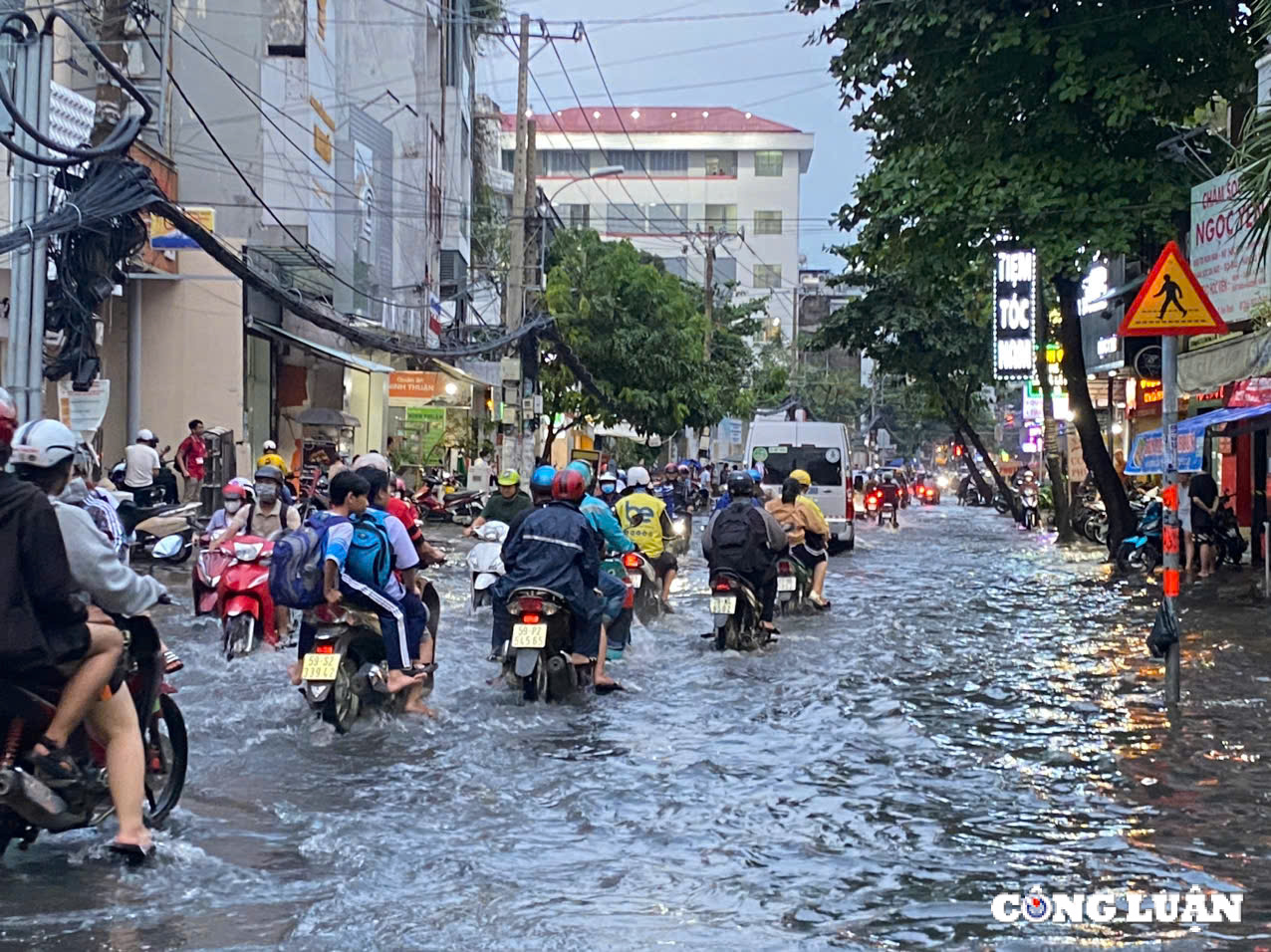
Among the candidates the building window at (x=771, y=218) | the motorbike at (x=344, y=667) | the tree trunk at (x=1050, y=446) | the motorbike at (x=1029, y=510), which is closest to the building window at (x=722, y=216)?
the building window at (x=771, y=218)

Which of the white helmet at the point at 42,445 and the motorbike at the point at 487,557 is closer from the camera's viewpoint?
the white helmet at the point at 42,445

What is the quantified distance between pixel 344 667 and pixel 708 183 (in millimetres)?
95497

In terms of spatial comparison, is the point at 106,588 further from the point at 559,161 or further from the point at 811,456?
the point at 559,161

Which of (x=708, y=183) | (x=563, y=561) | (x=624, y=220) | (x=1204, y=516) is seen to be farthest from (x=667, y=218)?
(x=563, y=561)

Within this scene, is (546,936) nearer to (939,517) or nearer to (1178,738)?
(1178,738)

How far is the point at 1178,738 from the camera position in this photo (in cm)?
936

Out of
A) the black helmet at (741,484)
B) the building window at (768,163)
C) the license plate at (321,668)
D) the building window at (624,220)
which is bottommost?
the license plate at (321,668)

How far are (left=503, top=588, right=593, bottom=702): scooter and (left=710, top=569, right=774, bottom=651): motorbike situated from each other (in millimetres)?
2645

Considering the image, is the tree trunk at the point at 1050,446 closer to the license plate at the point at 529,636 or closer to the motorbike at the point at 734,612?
the motorbike at the point at 734,612

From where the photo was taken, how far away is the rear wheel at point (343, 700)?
8.57 metres

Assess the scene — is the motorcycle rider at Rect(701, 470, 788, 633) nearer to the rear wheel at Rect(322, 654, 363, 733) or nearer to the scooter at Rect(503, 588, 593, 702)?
the scooter at Rect(503, 588, 593, 702)

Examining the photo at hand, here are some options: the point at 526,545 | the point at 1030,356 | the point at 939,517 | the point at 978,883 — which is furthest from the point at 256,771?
the point at 939,517

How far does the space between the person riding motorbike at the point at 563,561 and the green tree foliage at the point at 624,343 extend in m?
30.6

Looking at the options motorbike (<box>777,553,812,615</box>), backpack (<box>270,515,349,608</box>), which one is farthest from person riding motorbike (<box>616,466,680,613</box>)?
backpack (<box>270,515,349,608</box>)
